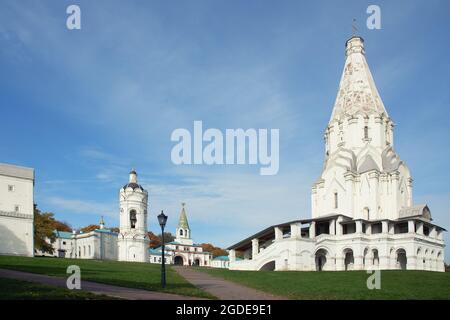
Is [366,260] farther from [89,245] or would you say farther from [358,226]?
[89,245]

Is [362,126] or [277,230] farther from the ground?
[362,126]

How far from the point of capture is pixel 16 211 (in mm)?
48156

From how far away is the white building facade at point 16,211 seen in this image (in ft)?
155

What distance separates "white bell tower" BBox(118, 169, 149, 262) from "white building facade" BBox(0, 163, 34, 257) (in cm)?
1742

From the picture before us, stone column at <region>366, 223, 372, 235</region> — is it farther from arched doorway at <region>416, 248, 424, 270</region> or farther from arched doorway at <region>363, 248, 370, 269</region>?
arched doorway at <region>416, 248, 424, 270</region>

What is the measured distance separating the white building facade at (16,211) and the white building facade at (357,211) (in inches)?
905

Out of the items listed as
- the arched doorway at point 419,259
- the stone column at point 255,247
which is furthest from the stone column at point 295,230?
the arched doorway at point 419,259

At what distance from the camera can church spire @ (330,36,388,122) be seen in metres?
53.9

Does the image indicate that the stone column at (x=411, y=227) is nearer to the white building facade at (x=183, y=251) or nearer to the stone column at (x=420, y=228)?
the stone column at (x=420, y=228)

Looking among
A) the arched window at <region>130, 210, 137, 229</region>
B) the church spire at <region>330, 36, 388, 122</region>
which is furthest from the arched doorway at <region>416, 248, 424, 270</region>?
the arched window at <region>130, 210, 137, 229</region>
